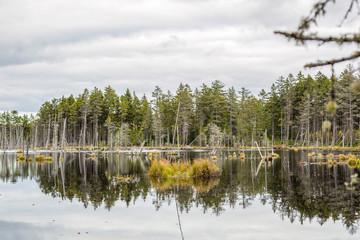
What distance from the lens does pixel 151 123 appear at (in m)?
98.8

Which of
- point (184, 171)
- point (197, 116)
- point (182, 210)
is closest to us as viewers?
point (182, 210)

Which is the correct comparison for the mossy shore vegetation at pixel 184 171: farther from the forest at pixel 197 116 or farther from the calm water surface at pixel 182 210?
the forest at pixel 197 116

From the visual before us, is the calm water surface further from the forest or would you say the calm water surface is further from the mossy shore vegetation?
the forest

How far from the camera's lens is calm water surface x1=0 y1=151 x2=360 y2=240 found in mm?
11883

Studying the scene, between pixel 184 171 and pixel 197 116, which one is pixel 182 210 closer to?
pixel 184 171

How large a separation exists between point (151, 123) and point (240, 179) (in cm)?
7535

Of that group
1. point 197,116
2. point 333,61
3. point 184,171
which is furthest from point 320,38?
point 197,116

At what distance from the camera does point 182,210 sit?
15023 mm

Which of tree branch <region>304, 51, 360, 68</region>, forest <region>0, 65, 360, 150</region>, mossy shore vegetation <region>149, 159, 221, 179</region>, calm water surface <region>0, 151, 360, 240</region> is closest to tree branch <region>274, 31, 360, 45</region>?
tree branch <region>304, 51, 360, 68</region>

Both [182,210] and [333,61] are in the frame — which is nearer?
[333,61]

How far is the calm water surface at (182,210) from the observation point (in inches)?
Answer: 468

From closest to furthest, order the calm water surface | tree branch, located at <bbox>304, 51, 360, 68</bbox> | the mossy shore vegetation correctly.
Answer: tree branch, located at <bbox>304, 51, 360, 68</bbox>, the calm water surface, the mossy shore vegetation

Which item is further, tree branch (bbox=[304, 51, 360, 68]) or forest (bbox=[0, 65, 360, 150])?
forest (bbox=[0, 65, 360, 150])

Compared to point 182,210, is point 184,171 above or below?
above
